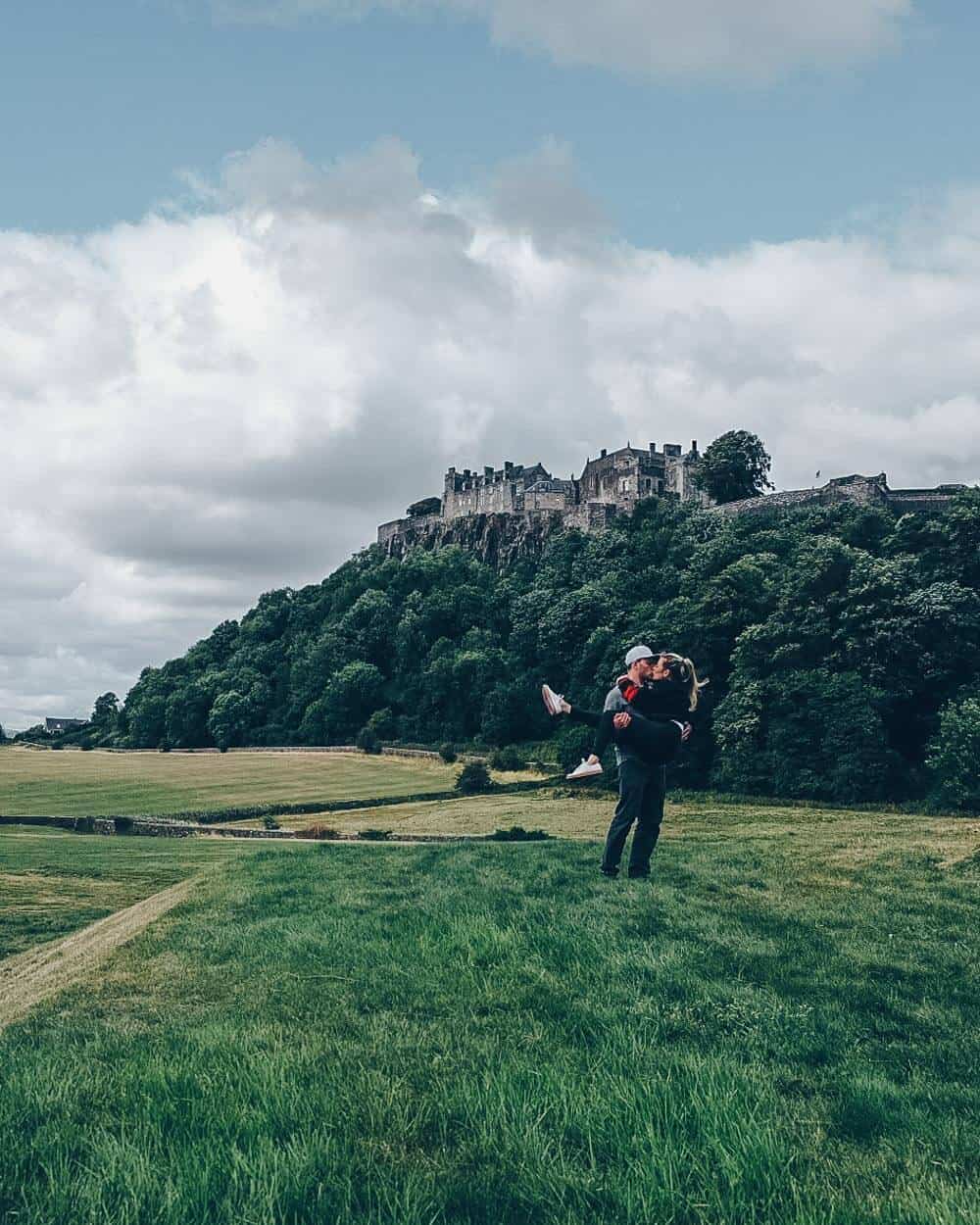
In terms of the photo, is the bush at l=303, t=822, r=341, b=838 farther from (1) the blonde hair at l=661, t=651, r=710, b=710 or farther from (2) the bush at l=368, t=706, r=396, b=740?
(2) the bush at l=368, t=706, r=396, b=740

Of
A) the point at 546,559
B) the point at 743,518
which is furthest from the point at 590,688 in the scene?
the point at 546,559

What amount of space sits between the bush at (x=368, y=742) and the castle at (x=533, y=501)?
48420 mm

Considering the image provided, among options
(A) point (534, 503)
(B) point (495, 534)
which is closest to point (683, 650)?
(B) point (495, 534)

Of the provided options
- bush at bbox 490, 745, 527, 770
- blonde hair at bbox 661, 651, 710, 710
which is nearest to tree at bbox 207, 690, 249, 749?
bush at bbox 490, 745, 527, 770

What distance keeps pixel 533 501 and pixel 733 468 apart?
38.7 metres

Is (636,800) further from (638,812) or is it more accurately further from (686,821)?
(686,821)

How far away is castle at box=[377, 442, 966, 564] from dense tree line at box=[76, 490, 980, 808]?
16.8 m

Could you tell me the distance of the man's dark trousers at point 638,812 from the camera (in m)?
13.4

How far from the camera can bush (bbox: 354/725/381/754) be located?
89.3m

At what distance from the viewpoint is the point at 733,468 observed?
119938 millimetres

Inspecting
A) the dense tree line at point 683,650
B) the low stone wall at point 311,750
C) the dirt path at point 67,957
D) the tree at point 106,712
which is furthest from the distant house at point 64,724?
the dirt path at point 67,957

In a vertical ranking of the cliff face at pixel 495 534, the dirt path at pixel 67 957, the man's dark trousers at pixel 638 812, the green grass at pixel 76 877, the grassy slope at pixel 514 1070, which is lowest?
the green grass at pixel 76 877

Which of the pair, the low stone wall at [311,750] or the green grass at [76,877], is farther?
the low stone wall at [311,750]

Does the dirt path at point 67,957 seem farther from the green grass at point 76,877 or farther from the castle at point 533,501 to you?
the castle at point 533,501
